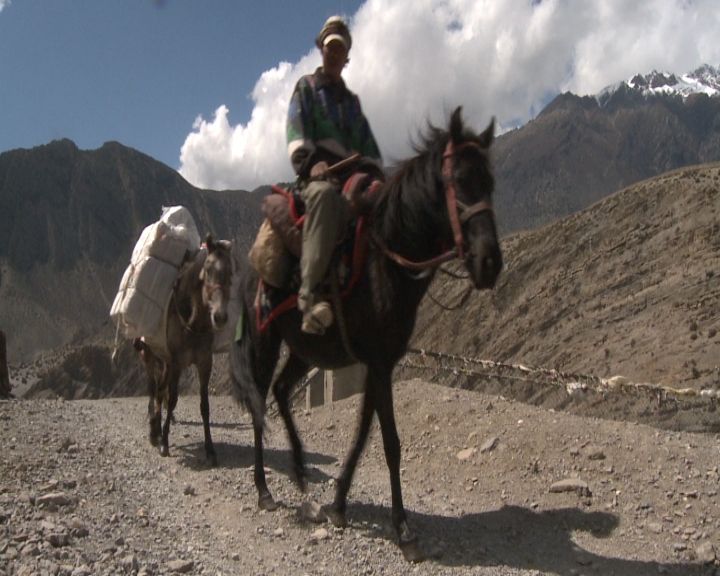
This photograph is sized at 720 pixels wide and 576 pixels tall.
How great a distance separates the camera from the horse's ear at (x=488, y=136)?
3.64 metres

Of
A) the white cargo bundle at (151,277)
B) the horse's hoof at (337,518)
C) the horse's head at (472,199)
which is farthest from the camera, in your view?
the white cargo bundle at (151,277)

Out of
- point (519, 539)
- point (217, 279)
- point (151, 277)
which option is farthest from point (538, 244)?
→ point (519, 539)

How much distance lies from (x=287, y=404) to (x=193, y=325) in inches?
85.7

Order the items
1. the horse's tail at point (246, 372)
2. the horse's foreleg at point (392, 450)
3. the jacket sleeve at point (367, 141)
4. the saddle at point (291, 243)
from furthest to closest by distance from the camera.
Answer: the horse's tail at point (246, 372), the jacket sleeve at point (367, 141), the saddle at point (291, 243), the horse's foreleg at point (392, 450)

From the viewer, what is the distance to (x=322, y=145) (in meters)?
4.35

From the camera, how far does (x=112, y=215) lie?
97062mm

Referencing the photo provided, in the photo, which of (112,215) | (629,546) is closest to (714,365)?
(629,546)

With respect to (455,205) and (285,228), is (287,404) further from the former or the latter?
(455,205)

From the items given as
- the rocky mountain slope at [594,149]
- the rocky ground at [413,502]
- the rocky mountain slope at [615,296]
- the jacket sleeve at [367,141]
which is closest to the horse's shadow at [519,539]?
the rocky ground at [413,502]

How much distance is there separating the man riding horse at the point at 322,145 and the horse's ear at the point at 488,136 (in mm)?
973

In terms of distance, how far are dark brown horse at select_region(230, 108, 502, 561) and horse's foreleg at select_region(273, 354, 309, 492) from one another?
0.59 metres

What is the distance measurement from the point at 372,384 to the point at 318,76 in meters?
2.29

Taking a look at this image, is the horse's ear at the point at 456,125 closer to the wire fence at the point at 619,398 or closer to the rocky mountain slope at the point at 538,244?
the rocky mountain slope at the point at 538,244

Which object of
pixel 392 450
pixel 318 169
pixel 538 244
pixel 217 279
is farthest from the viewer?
pixel 538 244
